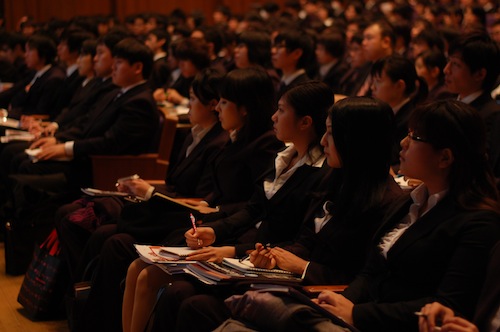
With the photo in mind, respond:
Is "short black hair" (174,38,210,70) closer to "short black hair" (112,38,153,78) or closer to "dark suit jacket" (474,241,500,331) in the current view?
"short black hair" (112,38,153,78)

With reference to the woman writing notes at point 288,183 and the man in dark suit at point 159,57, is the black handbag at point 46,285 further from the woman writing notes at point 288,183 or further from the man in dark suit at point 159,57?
the man in dark suit at point 159,57

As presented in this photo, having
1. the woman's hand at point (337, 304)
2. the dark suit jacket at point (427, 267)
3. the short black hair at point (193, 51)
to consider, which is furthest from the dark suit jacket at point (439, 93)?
the woman's hand at point (337, 304)

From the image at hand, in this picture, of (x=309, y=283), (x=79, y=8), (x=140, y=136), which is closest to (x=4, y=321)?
(x=140, y=136)

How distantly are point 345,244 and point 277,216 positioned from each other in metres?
0.45

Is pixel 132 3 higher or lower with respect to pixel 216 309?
lower

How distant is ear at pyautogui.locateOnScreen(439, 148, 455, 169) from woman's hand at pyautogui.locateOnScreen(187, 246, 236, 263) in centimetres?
95

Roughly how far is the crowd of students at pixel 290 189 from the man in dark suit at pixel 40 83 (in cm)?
20

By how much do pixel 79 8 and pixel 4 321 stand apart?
11814mm

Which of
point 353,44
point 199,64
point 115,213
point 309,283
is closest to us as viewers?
point 309,283

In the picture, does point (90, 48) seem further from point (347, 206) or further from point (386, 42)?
point (347, 206)

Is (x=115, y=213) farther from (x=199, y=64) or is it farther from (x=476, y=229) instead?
(x=199, y=64)

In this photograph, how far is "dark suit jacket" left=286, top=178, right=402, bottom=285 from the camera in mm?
2480

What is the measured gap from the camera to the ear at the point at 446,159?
7.04 ft

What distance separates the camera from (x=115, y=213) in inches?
143
